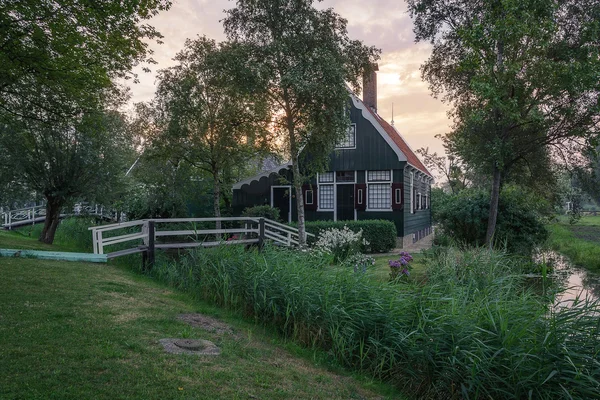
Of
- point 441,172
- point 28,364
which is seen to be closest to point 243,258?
point 28,364

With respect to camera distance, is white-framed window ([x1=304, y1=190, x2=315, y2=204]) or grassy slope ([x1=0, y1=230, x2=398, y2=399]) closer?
grassy slope ([x1=0, y1=230, x2=398, y2=399])

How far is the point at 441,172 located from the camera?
1542 inches

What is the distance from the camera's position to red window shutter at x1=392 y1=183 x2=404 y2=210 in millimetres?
19138

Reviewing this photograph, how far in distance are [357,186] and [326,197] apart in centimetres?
167

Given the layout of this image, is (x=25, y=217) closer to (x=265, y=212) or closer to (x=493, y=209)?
(x=265, y=212)

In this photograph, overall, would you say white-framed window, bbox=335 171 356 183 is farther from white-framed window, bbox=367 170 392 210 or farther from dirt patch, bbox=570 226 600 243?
dirt patch, bbox=570 226 600 243

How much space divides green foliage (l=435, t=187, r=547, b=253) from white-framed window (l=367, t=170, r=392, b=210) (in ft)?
12.2

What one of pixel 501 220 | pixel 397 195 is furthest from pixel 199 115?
pixel 501 220

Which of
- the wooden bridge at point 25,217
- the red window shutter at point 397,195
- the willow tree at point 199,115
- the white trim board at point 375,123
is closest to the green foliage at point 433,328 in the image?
the willow tree at point 199,115

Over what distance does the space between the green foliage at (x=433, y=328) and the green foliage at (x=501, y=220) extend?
7706mm

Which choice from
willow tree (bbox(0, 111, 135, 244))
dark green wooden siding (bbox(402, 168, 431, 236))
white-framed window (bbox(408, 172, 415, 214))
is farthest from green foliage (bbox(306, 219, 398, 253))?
willow tree (bbox(0, 111, 135, 244))

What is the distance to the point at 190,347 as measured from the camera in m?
4.86

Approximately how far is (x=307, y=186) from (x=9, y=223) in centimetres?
1523

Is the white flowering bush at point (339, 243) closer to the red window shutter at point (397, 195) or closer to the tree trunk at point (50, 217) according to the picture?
the red window shutter at point (397, 195)
